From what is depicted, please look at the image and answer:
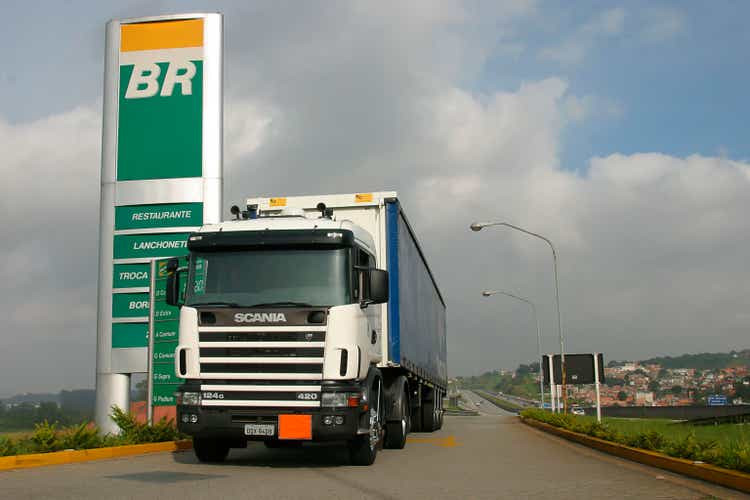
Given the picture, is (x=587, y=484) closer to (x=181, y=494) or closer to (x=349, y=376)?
(x=349, y=376)

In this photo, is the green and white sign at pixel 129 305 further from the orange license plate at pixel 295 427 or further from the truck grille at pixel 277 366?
the orange license plate at pixel 295 427

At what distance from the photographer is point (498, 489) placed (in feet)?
27.5

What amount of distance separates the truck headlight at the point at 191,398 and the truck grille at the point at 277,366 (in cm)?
44

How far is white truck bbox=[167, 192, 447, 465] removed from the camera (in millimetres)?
9836

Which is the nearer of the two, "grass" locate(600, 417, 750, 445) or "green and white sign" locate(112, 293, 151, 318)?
"grass" locate(600, 417, 750, 445)

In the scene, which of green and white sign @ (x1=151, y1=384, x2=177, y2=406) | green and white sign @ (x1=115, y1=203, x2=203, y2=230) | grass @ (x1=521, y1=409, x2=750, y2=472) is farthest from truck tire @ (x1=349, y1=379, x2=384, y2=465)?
green and white sign @ (x1=115, y1=203, x2=203, y2=230)

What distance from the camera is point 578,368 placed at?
23.1 metres

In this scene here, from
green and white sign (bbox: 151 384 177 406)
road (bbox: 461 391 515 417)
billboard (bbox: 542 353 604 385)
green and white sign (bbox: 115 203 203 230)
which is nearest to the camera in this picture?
green and white sign (bbox: 151 384 177 406)

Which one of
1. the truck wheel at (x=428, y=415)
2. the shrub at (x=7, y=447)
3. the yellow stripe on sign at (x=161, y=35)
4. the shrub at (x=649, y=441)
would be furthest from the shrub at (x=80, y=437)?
the yellow stripe on sign at (x=161, y=35)

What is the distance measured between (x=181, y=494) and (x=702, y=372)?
193 meters

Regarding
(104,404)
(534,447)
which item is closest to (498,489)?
(534,447)

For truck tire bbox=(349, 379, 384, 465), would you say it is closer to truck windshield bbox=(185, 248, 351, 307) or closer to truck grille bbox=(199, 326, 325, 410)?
truck grille bbox=(199, 326, 325, 410)

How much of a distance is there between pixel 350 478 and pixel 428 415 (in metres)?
12.2

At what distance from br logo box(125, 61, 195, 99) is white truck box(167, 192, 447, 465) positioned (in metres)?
10.6
